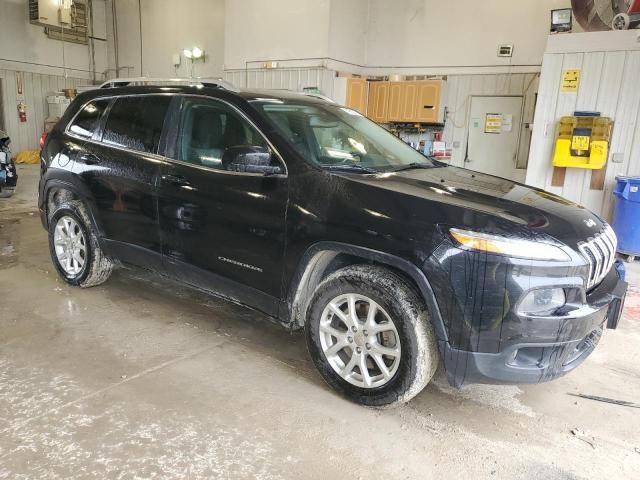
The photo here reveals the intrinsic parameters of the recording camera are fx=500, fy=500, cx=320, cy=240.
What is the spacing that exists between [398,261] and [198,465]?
1.22 meters

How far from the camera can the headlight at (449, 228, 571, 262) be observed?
2086mm

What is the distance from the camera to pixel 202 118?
3164 millimetres

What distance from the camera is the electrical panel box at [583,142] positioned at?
6.10 m

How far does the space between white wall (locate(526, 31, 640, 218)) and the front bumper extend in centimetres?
472

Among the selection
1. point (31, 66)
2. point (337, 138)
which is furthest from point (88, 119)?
point (31, 66)

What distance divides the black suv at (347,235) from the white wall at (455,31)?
619 centimetres

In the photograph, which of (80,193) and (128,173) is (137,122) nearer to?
(128,173)

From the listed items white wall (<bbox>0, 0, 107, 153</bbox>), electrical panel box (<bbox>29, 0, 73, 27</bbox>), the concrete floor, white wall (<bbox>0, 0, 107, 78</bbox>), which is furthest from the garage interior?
electrical panel box (<bbox>29, 0, 73, 27</bbox>)

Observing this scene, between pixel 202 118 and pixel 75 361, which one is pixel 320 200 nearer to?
pixel 202 118

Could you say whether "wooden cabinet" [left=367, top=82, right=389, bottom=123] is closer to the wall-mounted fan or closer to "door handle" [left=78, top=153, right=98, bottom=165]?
the wall-mounted fan

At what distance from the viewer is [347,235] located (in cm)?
243

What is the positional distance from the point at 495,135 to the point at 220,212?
23.8ft

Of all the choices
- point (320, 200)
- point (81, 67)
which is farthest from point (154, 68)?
point (320, 200)

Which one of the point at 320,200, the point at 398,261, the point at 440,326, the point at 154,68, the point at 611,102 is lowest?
the point at 440,326
